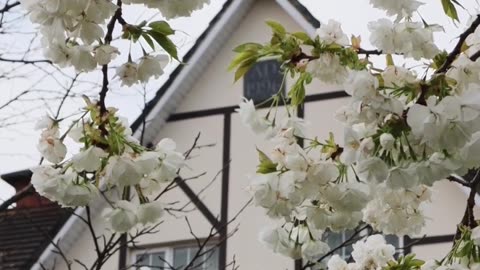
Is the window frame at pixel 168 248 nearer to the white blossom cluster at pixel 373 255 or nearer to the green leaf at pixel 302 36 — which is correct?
the white blossom cluster at pixel 373 255

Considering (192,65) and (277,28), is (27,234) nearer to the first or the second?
(192,65)

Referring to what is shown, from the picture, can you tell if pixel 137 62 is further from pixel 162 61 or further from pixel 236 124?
pixel 236 124

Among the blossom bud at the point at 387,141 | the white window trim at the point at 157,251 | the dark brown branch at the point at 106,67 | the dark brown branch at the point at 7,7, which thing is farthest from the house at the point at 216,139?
the blossom bud at the point at 387,141

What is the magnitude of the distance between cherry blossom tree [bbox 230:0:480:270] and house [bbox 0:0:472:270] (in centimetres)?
600

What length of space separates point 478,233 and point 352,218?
531 mm

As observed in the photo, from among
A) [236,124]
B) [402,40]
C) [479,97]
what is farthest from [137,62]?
[236,124]

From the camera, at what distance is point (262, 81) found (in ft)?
32.3

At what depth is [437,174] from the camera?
220cm

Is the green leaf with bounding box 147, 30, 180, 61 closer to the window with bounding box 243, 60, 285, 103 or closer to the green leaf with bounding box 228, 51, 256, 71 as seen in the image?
the green leaf with bounding box 228, 51, 256, 71

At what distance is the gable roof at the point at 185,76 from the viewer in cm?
964

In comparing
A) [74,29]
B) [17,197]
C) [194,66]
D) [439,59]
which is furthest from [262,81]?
[74,29]

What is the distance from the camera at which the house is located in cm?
928

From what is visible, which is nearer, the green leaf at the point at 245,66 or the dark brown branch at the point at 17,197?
the green leaf at the point at 245,66

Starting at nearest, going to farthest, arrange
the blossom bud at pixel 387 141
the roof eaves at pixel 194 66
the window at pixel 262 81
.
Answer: the blossom bud at pixel 387 141
the window at pixel 262 81
the roof eaves at pixel 194 66
